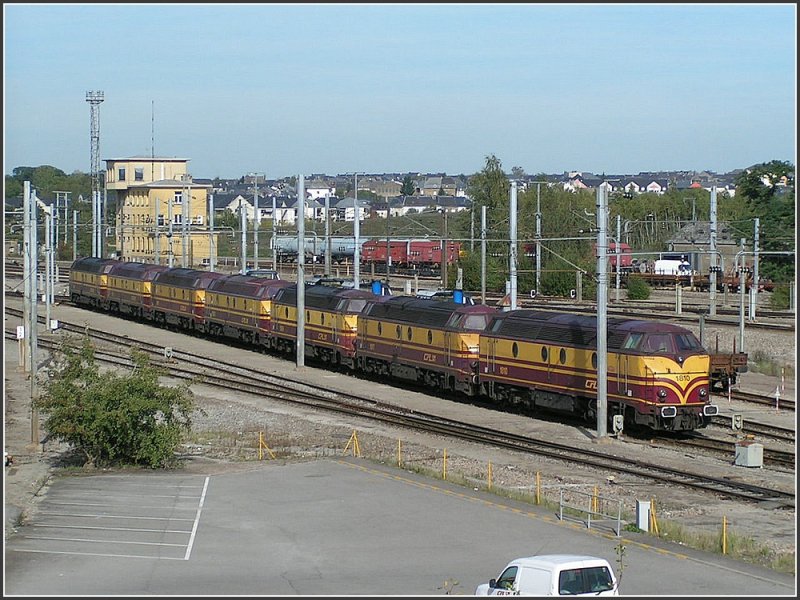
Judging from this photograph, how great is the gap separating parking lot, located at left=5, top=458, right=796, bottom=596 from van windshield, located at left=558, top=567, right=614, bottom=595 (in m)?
1.78

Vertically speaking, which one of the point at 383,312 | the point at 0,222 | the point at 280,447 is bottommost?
the point at 280,447

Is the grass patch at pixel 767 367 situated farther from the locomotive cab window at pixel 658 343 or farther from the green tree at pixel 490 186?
the green tree at pixel 490 186

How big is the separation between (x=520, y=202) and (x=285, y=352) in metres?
49.6

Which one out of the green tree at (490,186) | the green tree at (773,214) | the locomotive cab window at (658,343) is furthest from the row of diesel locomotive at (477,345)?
the green tree at (490,186)

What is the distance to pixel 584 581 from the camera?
1507 centimetres

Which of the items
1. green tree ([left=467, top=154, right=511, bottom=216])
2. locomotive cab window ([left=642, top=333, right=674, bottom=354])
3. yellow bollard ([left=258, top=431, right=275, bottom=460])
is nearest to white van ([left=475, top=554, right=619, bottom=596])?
yellow bollard ([left=258, top=431, right=275, bottom=460])

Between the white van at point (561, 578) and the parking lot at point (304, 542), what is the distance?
1.81 metres

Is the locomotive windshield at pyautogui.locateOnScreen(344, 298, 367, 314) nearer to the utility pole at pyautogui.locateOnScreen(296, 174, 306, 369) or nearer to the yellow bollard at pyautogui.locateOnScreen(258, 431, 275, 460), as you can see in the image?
the utility pole at pyautogui.locateOnScreen(296, 174, 306, 369)

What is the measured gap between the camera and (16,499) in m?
25.3

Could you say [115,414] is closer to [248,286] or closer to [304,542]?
[304,542]

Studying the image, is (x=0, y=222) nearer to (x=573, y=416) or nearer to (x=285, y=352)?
(x=573, y=416)

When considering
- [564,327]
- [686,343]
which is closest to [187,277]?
[564,327]

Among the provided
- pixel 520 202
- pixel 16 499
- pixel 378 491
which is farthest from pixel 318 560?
pixel 520 202

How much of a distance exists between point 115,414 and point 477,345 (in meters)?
14.9
